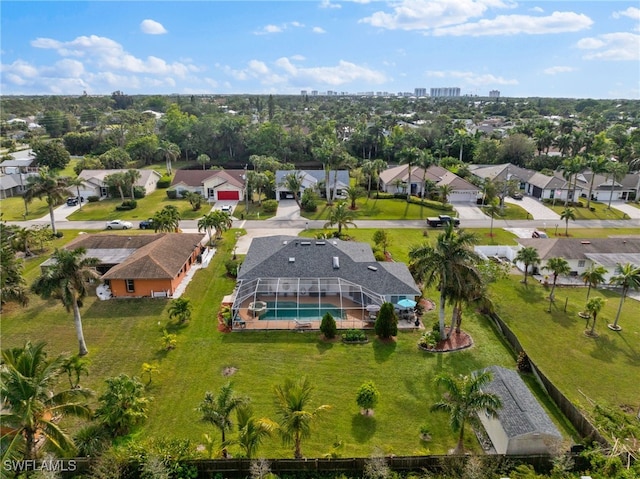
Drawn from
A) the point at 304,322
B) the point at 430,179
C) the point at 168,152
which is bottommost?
the point at 304,322

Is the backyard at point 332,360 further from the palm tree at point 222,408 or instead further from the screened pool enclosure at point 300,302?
the palm tree at point 222,408

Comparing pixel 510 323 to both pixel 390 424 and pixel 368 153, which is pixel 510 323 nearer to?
pixel 390 424

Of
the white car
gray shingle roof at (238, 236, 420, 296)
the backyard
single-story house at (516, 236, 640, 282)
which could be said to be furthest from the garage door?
single-story house at (516, 236, 640, 282)

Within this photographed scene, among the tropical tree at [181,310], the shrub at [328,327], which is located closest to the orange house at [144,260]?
the tropical tree at [181,310]

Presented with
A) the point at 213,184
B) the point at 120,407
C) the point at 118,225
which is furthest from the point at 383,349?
the point at 213,184

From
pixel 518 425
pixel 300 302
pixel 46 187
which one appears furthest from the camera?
pixel 46 187

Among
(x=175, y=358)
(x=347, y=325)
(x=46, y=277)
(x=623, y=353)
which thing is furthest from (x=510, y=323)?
(x=46, y=277)

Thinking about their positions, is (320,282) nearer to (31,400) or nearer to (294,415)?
(294,415)
